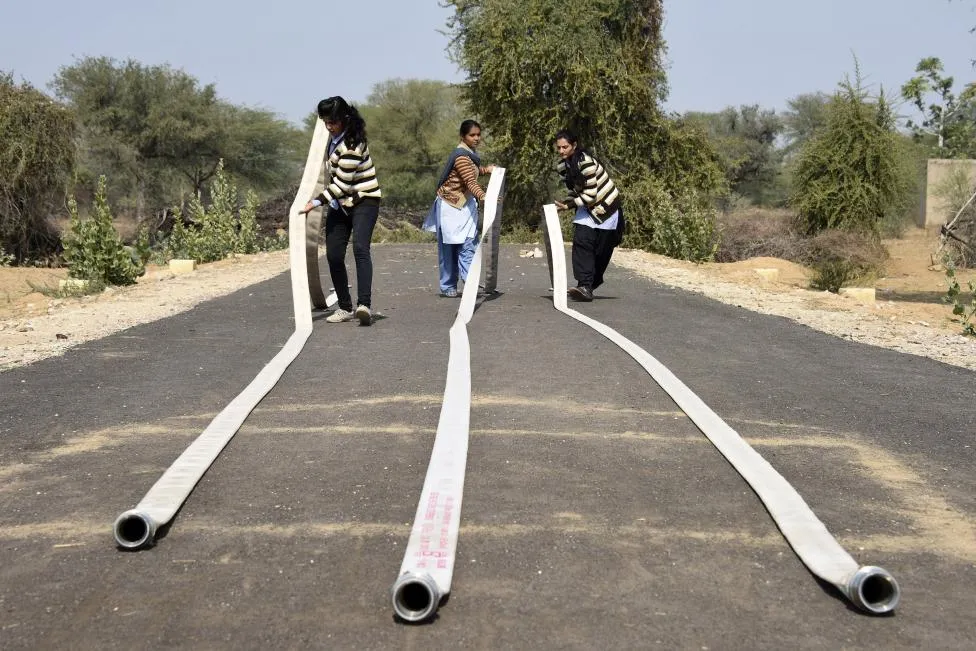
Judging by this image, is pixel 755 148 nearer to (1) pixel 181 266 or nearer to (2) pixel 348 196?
(1) pixel 181 266

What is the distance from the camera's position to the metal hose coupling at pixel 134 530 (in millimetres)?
3857

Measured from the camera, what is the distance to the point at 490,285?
13102mm

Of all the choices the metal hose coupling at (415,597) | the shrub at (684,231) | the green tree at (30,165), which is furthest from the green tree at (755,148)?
the metal hose coupling at (415,597)

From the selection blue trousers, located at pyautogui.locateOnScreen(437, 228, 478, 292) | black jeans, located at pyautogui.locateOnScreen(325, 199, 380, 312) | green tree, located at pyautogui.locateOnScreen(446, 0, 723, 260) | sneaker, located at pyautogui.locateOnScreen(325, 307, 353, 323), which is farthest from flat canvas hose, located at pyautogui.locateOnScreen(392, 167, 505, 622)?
green tree, located at pyautogui.locateOnScreen(446, 0, 723, 260)

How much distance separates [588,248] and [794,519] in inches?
332

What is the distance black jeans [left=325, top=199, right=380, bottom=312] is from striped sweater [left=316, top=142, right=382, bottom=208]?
10cm

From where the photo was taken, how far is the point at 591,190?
12242 millimetres

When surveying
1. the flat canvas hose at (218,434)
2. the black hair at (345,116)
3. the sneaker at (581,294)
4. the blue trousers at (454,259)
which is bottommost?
the sneaker at (581,294)

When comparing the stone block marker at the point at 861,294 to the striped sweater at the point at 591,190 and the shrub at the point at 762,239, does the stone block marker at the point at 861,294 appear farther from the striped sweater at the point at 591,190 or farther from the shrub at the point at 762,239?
the shrub at the point at 762,239

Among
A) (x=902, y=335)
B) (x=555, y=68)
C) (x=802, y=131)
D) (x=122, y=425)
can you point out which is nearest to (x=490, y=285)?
(x=902, y=335)

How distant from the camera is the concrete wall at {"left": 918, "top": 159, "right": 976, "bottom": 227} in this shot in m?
35.5

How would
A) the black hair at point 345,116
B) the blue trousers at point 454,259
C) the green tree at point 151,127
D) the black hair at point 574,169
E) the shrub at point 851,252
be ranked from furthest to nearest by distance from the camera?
1. the green tree at point 151,127
2. the shrub at point 851,252
3. the blue trousers at point 454,259
4. the black hair at point 574,169
5. the black hair at point 345,116

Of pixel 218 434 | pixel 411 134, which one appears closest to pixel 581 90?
pixel 218 434

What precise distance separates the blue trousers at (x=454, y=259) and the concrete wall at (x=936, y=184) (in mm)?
25995
